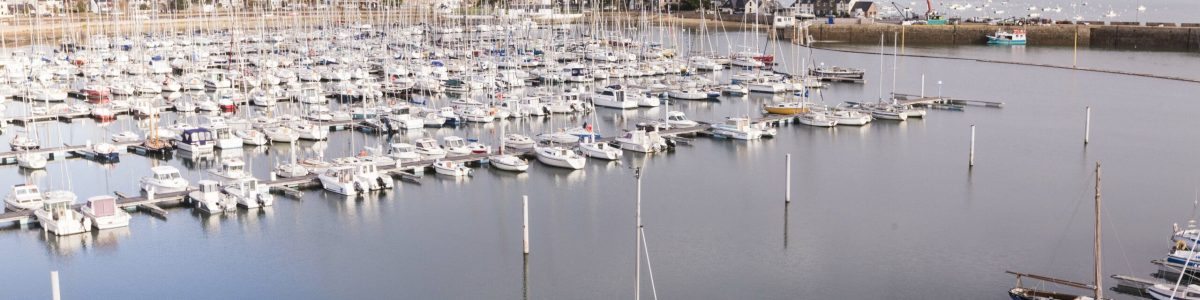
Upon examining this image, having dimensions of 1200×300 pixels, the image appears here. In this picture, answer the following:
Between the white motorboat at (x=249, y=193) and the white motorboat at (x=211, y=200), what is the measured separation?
17 cm

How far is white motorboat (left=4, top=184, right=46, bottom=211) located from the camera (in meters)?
22.7

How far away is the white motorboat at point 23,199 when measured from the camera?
22.7 m

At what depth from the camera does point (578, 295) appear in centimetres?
1867

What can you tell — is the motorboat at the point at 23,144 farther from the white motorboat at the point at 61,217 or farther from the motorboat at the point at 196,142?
the white motorboat at the point at 61,217

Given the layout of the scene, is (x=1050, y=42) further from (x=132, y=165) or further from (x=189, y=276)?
(x=189, y=276)

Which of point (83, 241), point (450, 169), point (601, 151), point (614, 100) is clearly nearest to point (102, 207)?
point (83, 241)

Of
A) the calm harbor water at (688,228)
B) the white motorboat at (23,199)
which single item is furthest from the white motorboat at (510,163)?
the white motorboat at (23,199)

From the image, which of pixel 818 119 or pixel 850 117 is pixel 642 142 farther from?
pixel 850 117

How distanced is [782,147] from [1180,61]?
109ft

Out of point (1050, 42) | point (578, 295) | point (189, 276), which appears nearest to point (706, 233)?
point (578, 295)

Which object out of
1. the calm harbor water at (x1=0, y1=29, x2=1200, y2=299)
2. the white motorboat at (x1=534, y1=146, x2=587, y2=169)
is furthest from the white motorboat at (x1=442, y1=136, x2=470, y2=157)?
the white motorboat at (x1=534, y1=146, x2=587, y2=169)

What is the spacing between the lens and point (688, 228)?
74.4 feet

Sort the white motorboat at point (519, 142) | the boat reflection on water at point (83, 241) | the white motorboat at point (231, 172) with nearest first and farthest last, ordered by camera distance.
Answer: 1. the boat reflection on water at point (83, 241)
2. the white motorboat at point (231, 172)
3. the white motorboat at point (519, 142)

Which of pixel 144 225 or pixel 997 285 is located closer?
pixel 997 285
